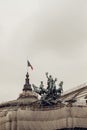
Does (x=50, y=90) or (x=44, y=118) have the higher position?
(x=50, y=90)

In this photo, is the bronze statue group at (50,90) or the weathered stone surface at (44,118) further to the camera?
the bronze statue group at (50,90)

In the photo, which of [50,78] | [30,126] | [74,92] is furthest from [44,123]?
[74,92]

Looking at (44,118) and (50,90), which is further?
(50,90)

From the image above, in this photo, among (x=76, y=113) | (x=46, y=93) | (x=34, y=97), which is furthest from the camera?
(x=34, y=97)

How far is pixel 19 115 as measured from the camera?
321 feet

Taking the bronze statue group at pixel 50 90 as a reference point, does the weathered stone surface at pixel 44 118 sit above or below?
below

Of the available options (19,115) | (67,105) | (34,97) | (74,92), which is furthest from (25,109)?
(74,92)

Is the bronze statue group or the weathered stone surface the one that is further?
the bronze statue group

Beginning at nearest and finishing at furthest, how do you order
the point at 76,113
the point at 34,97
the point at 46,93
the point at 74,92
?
the point at 76,113 < the point at 46,93 < the point at 34,97 < the point at 74,92

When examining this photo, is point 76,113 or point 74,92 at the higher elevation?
point 74,92

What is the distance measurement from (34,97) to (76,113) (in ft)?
74.2

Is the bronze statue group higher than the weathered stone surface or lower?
higher

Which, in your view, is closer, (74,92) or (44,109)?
(44,109)

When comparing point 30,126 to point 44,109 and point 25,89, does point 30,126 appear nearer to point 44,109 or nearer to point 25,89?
point 44,109
